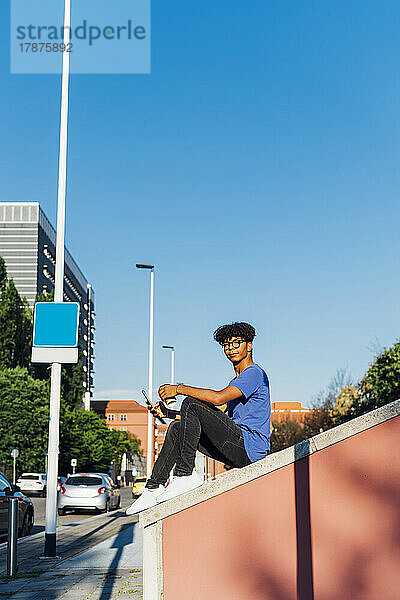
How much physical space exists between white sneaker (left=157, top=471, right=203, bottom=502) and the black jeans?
1.6 inches

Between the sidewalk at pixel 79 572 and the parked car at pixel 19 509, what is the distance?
4.05 feet

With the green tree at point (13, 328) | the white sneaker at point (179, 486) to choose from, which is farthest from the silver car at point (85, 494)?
the green tree at point (13, 328)

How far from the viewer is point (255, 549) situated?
4.95m

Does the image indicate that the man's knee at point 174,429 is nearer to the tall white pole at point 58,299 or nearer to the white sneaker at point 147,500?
the white sneaker at point 147,500

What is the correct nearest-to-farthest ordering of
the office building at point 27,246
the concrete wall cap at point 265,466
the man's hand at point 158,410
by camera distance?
1. the concrete wall cap at point 265,466
2. the man's hand at point 158,410
3. the office building at point 27,246

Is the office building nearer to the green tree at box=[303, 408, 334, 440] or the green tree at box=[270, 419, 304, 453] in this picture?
the green tree at box=[270, 419, 304, 453]

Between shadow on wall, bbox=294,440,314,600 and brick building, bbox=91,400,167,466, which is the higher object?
brick building, bbox=91,400,167,466

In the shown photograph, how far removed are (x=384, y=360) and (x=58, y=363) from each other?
38946 mm

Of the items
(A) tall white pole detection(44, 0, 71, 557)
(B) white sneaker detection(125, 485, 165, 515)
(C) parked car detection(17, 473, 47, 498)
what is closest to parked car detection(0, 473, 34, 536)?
(A) tall white pole detection(44, 0, 71, 557)

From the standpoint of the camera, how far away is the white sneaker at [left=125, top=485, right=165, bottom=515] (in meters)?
5.27

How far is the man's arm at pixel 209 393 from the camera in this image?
5215 mm

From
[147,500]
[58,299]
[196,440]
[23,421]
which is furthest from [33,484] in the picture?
[196,440]

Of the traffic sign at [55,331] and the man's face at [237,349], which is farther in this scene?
the traffic sign at [55,331]

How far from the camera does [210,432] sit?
529 centimetres
